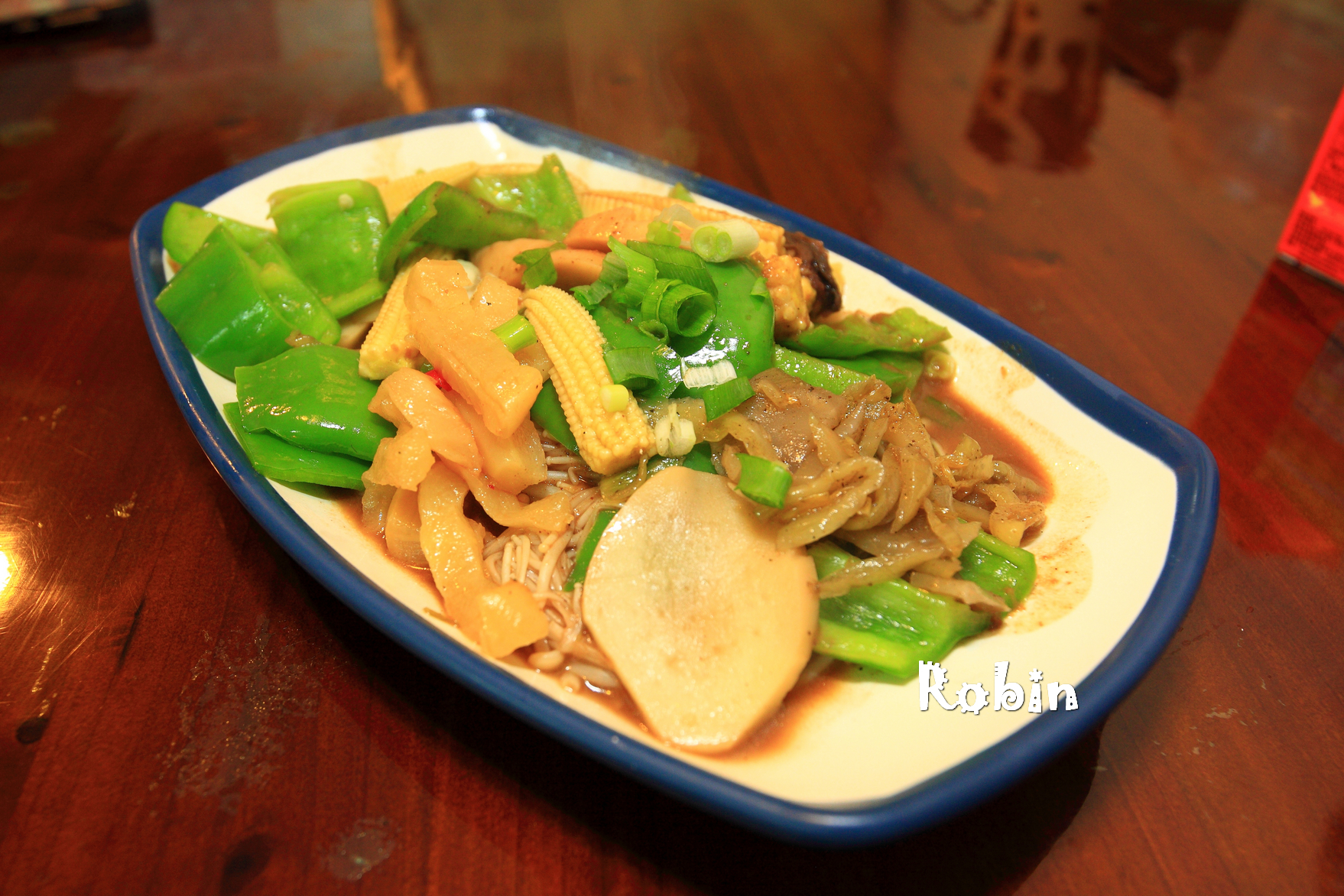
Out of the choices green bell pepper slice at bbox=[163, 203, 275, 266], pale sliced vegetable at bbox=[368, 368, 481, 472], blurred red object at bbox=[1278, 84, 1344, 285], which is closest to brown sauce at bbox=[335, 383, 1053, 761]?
pale sliced vegetable at bbox=[368, 368, 481, 472]

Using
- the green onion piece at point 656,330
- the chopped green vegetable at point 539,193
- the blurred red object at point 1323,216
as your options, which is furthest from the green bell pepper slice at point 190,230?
the blurred red object at point 1323,216

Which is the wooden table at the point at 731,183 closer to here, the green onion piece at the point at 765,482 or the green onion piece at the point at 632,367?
the green onion piece at the point at 765,482

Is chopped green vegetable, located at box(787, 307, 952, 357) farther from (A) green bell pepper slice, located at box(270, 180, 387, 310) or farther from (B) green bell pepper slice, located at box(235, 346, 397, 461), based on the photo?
(A) green bell pepper slice, located at box(270, 180, 387, 310)

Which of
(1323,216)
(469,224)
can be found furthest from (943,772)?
(1323,216)

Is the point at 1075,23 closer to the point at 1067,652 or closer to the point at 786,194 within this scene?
the point at 786,194

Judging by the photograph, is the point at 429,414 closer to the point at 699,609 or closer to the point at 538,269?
the point at 538,269

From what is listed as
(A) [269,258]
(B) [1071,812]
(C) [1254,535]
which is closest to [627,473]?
(B) [1071,812]
